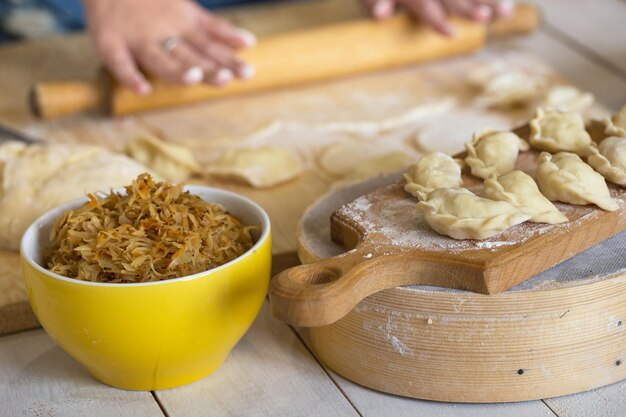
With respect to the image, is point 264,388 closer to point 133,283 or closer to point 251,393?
point 251,393

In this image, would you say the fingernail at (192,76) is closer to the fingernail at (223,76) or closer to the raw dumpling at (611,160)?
the fingernail at (223,76)

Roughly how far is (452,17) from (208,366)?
1.33 meters

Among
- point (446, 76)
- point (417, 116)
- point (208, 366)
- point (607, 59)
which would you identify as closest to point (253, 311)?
point (208, 366)

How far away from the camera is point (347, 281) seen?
3.67 feet

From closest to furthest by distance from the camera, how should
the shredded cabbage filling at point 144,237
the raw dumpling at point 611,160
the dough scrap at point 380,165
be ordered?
the shredded cabbage filling at point 144,237 → the raw dumpling at point 611,160 → the dough scrap at point 380,165

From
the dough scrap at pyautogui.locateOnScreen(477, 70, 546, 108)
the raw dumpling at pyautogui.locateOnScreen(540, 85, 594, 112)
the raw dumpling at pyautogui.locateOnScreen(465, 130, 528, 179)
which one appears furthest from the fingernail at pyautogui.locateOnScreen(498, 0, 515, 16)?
the raw dumpling at pyautogui.locateOnScreen(465, 130, 528, 179)

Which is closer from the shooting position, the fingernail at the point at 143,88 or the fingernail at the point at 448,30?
the fingernail at the point at 143,88

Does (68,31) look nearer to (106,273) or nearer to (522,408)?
(106,273)

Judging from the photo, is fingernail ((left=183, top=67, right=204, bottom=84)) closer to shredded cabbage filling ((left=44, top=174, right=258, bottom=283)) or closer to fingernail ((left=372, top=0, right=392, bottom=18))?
fingernail ((left=372, top=0, right=392, bottom=18))

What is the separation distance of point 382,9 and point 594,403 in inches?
49.6

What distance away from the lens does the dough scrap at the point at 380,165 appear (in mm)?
1750

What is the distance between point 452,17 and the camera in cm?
233

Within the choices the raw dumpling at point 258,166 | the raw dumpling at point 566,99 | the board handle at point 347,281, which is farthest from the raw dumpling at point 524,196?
the raw dumpling at point 566,99

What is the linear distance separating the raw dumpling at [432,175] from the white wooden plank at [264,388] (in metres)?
0.29
